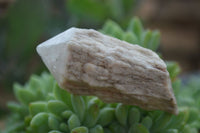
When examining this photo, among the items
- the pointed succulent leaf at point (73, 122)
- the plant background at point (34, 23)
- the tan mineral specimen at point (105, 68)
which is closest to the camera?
the tan mineral specimen at point (105, 68)

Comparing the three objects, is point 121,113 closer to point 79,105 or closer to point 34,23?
point 79,105

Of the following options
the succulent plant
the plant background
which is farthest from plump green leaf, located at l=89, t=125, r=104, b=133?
the plant background

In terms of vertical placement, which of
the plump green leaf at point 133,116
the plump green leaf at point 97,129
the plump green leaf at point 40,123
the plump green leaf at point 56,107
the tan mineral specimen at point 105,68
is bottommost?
the plump green leaf at point 40,123

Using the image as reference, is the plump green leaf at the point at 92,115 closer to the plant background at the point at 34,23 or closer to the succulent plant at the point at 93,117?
the succulent plant at the point at 93,117

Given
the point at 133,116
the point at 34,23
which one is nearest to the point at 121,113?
the point at 133,116

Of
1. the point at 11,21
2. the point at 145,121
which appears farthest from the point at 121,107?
the point at 11,21

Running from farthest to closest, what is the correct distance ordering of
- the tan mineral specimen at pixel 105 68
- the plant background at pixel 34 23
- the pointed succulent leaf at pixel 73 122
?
the plant background at pixel 34 23
the pointed succulent leaf at pixel 73 122
the tan mineral specimen at pixel 105 68

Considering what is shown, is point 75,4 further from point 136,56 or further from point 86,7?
point 136,56

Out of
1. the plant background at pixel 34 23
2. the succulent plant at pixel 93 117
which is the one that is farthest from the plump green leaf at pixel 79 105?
the plant background at pixel 34 23
